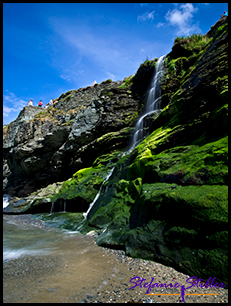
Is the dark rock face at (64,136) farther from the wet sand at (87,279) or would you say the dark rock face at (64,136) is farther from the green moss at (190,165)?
the wet sand at (87,279)

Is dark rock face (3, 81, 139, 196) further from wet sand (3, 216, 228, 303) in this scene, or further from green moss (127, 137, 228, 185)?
wet sand (3, 216, 228, 303)

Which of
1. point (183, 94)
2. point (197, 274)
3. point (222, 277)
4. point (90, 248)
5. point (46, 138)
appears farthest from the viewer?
point (46, 138)

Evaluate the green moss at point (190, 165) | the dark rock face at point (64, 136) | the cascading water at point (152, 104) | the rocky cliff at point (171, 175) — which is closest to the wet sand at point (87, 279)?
the rocky cliff at point (171, 175)

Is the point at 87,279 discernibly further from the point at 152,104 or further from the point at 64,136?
the point at 64,136

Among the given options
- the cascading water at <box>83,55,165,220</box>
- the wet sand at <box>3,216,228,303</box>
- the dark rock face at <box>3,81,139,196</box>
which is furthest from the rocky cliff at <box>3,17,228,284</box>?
the cascading water at <box>83,55,165,220</box>

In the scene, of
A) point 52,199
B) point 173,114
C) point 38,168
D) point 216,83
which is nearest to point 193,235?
point 216,83

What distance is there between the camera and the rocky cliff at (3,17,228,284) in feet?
14.4

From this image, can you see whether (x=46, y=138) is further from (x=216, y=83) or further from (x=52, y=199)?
(x=216, y=83)

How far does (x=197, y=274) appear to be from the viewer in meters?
3.82

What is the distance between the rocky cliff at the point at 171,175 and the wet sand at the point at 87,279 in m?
0.44

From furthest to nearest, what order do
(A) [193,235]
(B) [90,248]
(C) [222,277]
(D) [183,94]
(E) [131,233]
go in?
(D) [183,94] → (B) [90,248] → (E) [131,233] → (A) [193,235] → (C) [222,277]

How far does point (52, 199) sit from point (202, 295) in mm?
16377

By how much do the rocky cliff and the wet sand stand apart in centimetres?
44

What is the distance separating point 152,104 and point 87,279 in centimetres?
1868
